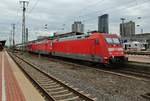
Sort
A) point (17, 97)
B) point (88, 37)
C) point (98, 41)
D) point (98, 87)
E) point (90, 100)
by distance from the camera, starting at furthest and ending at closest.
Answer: point (88, 37)
point (98, 41)
point (98, 87)
point (17, 97)
point (90, 100)

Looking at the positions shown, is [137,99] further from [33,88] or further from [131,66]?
[131,66]

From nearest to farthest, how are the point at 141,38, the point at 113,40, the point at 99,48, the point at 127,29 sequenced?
the point at 99,48 < the point at 113,40 < the point at 141,38 < the point at 127,29

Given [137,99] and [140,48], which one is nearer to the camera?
[137,99]

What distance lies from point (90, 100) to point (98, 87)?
337 cm

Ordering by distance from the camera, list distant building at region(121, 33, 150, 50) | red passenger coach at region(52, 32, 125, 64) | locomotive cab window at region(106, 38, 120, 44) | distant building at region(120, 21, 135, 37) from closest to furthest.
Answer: red passenger coach at region(52, 32, 125, 64), locomotive cab window at region(106, 38, 120, 44), distant building at region(121, 33, 150, 50), distant building at region(120, 21, 135, 37)

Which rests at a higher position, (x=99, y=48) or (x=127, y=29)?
(x=127, y=29)

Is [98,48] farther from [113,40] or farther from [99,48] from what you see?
[113,40]

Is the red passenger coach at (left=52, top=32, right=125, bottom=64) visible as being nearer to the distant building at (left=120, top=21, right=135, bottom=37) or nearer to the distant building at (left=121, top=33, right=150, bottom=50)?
the distant building at (left=120, top=21, right=135, bottom=37)

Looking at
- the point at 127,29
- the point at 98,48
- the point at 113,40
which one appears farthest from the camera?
the point at 127,29

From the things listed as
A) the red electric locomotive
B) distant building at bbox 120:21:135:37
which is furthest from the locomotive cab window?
distant building at bbox 120:21:135:37

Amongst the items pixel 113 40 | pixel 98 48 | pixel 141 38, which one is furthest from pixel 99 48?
pixel 141 38

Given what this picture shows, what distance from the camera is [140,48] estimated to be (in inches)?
2911

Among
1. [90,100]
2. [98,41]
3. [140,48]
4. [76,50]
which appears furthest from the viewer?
[140,48]

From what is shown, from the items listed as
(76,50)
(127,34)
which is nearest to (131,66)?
(76,50)
